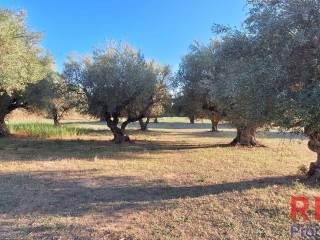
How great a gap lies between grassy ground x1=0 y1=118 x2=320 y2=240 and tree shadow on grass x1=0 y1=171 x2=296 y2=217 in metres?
0.02

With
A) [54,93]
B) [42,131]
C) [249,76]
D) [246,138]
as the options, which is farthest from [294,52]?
[42,131]

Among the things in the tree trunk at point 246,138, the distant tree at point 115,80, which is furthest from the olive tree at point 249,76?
the tree trunk at point 246,138

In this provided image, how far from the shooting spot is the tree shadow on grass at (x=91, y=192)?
282 inches

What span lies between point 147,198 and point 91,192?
59.7 inches

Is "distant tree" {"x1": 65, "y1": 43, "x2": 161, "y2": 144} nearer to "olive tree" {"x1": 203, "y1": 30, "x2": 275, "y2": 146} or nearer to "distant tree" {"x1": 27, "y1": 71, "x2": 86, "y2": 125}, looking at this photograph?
"distant tree" {"x1": 27, "y1": 71, "x2": 86, "y2": 125}

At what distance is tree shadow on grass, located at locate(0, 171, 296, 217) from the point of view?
23.5 feet

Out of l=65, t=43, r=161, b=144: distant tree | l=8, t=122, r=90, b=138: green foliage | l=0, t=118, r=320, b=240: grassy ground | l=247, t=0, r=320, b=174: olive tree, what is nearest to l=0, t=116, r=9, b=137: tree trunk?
l=8, t=122, r=90, b=138: green foliage

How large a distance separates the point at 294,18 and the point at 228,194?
153 inches

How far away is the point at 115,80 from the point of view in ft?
63.8

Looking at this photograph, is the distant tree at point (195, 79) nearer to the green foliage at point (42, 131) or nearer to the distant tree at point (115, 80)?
the distant tree at point (115, 80)

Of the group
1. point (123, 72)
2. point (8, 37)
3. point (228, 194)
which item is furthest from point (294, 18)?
point (123, 72)

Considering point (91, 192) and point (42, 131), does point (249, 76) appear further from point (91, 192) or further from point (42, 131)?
point (42, 131)

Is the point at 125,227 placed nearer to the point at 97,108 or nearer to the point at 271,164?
the point at 271,164

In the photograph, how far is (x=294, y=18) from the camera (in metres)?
6.87
